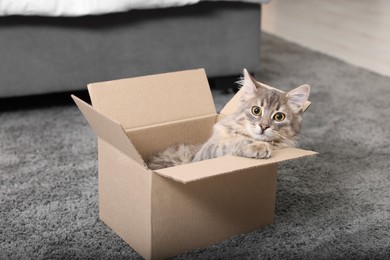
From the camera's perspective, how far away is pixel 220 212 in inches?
58.0

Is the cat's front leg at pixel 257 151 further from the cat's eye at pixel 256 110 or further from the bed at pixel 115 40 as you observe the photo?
the bed at pixel 115 40

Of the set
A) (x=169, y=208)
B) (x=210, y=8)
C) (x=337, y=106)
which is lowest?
(x=337, y=106)

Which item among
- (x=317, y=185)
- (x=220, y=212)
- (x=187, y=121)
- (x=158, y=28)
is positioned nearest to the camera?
(x=220, y=212)

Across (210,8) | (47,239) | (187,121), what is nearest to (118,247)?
(47,239)

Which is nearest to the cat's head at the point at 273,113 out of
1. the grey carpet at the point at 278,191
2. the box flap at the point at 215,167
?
the box flap at the point at 215,167

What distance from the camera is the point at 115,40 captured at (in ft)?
8.18

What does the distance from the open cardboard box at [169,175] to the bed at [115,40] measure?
828 mm

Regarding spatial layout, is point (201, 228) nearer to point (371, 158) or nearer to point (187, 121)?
point (187, 121)

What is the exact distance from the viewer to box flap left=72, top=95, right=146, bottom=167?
133cm

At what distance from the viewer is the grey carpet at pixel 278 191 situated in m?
1.46

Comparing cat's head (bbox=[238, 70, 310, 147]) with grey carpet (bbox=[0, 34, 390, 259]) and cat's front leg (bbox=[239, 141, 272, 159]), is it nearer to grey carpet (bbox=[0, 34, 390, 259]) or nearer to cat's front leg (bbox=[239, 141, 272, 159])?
cat's front leg (bbox=[239, 141, 272, 159])

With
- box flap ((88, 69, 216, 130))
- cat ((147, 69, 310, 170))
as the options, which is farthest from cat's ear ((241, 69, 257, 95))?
box flap ((88, 69, 216, 130))

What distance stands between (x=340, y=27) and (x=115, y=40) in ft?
7.43

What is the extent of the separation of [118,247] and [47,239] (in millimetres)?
182
